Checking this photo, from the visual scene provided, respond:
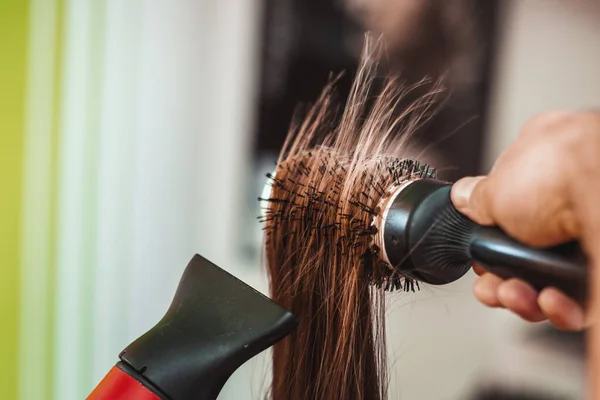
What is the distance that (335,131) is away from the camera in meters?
0.50

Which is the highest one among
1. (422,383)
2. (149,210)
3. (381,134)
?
(381,134)

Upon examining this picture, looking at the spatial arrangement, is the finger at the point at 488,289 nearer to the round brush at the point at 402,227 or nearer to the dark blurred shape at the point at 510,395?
the round brush at the point at 402,227

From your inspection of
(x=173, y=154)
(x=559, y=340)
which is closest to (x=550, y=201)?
(x=559, y=340)

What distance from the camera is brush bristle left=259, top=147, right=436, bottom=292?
1.30ft

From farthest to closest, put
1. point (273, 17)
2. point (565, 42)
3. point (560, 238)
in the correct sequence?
1. point (273, 17)
2. point (565, 42)
3. point (560, 238)

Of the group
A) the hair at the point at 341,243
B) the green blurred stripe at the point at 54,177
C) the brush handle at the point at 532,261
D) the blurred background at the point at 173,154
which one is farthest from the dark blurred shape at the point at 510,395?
the green blurred stripe at the point at 54,177

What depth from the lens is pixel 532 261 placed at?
28cm

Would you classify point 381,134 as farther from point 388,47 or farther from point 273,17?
point 273,17

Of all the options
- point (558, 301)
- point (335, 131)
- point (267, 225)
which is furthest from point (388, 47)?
point (558, 301)

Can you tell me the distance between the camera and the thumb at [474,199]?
307 millimetres

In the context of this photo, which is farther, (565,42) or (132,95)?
(132,95)

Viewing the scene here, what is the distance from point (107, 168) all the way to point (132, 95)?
4.5 inches

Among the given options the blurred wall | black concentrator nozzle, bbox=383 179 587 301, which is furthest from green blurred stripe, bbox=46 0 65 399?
black concentrator nozzle, bbox=383 179 587 301

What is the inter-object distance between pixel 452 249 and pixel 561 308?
74 millimetres
